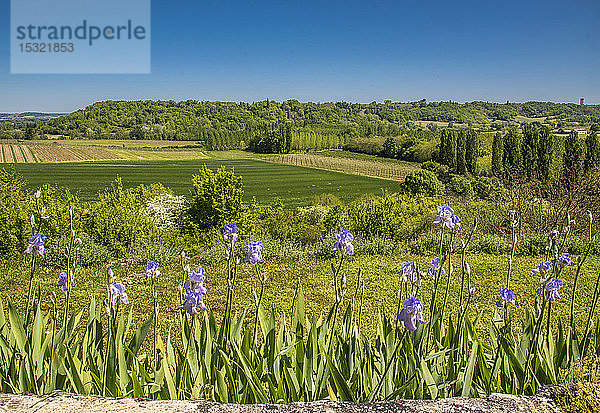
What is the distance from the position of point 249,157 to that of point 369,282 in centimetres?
6658

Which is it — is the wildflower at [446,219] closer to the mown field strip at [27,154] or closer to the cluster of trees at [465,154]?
the cluster of trees at [465,154]

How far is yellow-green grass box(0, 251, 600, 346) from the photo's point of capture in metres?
5.79

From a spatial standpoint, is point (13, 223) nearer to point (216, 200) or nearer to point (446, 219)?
point (216, 200)

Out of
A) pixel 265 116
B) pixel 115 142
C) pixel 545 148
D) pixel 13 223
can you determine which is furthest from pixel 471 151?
pixel 265 116

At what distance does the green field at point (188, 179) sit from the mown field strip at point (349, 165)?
3.12m

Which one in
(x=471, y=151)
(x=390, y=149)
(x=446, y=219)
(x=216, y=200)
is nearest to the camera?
(x=446, y=219)

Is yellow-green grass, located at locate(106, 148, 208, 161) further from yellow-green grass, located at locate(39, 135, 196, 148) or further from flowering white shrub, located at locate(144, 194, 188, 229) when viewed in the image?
flowering white shrub, located at locate(144, 194, 188, 229)

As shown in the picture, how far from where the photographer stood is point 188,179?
46.8 m

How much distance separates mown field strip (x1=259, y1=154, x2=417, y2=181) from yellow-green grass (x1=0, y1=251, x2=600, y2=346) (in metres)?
45.4

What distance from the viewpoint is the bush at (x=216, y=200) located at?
1052 centimetres

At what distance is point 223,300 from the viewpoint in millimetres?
6164

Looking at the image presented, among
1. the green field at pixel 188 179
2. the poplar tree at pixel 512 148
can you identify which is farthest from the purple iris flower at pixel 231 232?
the poplar tree at pixel 512 148

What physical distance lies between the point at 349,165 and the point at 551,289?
61.2 m

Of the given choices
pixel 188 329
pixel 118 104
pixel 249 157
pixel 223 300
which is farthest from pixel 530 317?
pixel 118 104
